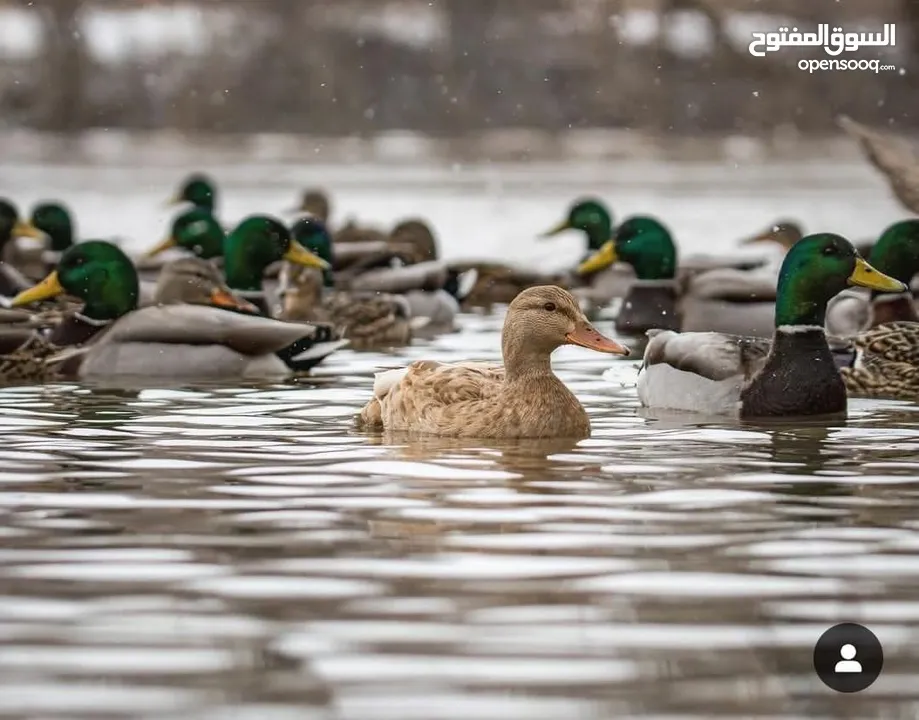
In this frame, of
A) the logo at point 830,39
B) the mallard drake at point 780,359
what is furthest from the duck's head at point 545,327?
the logo at point 830,39

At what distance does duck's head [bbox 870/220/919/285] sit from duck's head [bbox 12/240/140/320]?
3.80 m

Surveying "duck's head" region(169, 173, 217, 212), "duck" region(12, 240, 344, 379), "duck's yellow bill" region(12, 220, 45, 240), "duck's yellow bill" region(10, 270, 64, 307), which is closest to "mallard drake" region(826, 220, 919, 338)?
"duck" region(12, 240, 344, 379)

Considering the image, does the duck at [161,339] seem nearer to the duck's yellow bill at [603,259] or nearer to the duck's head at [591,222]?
the duck's yellow bill at [603,259]

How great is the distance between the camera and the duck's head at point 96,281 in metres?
12.0

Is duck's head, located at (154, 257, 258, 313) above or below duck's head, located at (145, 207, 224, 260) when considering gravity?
below

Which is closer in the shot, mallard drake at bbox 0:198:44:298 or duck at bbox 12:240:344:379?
duck at bbox 12:240:344:379

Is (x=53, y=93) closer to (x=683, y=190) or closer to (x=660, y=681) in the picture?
(x=683, y=190)

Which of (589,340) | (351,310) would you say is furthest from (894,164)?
(589,340)

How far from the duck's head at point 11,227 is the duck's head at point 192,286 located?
12.8ft

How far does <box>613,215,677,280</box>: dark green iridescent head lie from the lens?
1464 cm

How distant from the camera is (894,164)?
47.0 ft

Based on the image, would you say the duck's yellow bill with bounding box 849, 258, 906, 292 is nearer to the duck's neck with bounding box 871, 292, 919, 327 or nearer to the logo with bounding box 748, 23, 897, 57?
the duck's neck with bounding box 871, 292, 919, 327

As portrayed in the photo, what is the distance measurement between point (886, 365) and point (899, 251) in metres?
1.89

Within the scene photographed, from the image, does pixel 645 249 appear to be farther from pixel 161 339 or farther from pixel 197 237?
pixel 161 339
